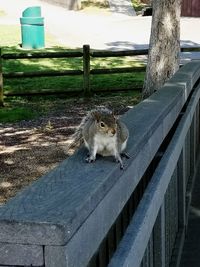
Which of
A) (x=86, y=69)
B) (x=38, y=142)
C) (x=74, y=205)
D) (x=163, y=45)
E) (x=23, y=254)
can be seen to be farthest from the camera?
(x=86, y=69)

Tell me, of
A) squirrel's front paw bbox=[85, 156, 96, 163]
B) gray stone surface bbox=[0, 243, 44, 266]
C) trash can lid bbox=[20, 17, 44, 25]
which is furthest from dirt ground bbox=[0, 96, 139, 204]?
trash can lid bbox=[20, 17, 44, 25]

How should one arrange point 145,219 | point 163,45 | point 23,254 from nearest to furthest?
1. point 23,254
2. point 145,219
3. point 163,45

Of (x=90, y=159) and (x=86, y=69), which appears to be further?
(x=86, y=69)

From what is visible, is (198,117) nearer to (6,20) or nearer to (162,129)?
(162,129)

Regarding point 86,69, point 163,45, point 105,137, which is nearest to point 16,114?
point 86,69

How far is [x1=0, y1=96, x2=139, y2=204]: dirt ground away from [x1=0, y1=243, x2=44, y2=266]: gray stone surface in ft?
15.8

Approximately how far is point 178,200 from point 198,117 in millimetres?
2613

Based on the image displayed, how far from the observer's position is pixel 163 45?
10.1m

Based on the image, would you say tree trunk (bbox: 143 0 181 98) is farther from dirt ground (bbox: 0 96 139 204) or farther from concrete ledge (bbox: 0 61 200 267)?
concrete ledge (bbox: 0 61 200 267)

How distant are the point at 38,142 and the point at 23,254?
7.54 m

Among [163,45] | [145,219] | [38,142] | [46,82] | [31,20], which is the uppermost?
[145,219]

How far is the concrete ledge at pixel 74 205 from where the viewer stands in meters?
1.92

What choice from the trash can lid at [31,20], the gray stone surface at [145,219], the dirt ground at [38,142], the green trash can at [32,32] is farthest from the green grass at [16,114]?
the trash can lid at [31,20]

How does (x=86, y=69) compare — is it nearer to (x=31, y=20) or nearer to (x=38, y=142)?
(x=38, y=142)
